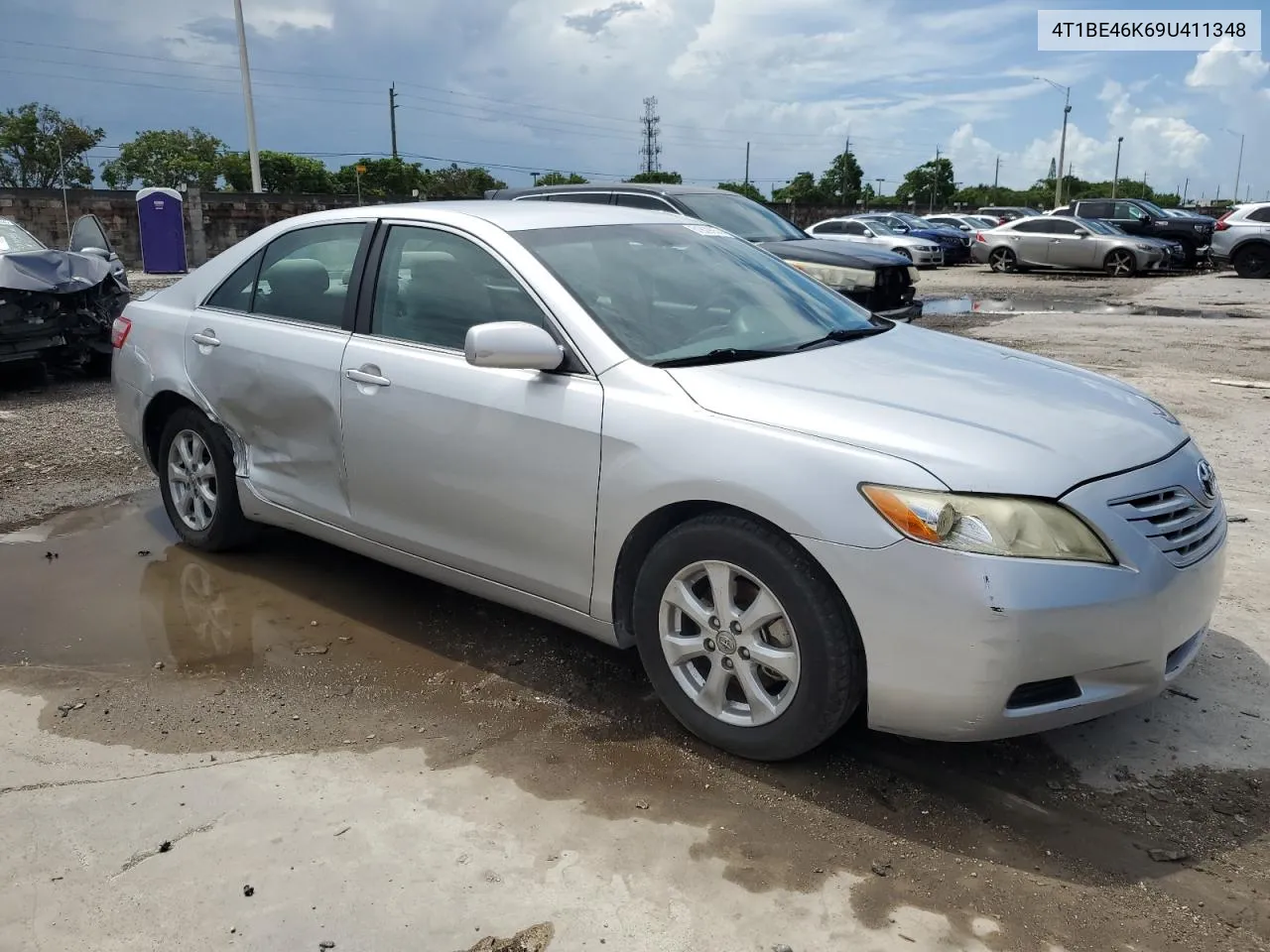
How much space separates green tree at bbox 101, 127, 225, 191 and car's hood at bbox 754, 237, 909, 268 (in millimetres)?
58345

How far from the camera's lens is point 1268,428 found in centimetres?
754

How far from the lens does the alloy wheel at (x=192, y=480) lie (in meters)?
4.96

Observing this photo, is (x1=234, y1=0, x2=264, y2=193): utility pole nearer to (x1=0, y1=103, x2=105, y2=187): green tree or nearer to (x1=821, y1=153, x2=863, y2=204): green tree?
(x1=0, y1=103, x2=105, y2=187): green tree

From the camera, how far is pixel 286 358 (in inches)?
172

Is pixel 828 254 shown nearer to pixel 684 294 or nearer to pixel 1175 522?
pixel 684 294

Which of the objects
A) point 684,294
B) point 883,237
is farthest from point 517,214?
point 883,237

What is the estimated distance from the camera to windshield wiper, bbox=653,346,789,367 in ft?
11.2

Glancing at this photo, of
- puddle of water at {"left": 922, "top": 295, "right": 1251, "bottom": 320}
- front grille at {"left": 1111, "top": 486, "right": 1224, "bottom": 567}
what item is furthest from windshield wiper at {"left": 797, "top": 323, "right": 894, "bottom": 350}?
puddle of water at {"left": 922, "top": 295, "right": 1251, "bottom": 320}

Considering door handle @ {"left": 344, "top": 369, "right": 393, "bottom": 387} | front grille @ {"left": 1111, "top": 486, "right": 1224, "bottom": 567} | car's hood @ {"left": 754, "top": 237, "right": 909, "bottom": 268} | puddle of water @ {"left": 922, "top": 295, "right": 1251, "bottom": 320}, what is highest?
car's hood @ {"left": 754, "top": 237, "right": 909, "bottom": 268}

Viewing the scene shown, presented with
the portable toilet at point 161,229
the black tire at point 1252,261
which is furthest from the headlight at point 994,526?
the portable toilet at point 161,229

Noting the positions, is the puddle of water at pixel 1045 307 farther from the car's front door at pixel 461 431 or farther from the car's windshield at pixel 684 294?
the car's front door at pixel 461 431

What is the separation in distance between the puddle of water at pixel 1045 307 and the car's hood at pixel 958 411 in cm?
1357

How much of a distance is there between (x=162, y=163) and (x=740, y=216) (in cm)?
6520

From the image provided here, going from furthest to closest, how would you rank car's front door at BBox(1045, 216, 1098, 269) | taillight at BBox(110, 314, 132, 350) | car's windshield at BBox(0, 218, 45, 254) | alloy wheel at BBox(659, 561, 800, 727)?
car's front door at BBox(1045, 216, 1098, 269) → car's windshield at BBox(0, 218, 45, 254) → taillight at BBox(110, 314, 132, 350) → alloy wheel at BBox(659, 561, 800, 727)
